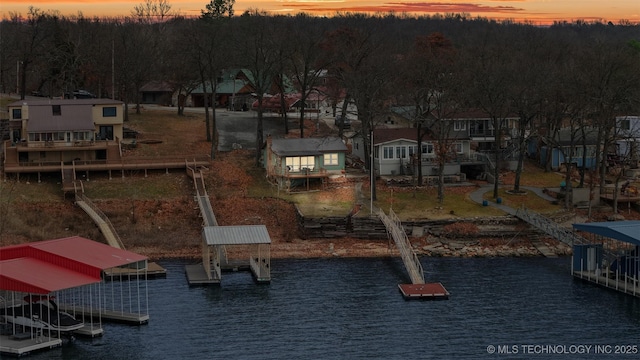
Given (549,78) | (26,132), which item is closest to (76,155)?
(26,132)

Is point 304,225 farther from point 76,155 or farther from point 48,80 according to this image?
point 48,80

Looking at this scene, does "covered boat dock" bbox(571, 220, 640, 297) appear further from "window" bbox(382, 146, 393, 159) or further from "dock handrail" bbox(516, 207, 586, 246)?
"window" bbox(382, 146, 393, 159)

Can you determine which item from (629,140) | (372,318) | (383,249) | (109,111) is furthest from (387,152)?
(372,318)

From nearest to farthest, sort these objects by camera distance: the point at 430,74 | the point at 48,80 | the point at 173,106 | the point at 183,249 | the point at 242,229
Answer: the point at 242,229
the point at 183,249
the point at 430,74
the point at 48,80
the point at 173,106

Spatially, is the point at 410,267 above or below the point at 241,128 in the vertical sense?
below

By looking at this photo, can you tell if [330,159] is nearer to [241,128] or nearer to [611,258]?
[241,128]

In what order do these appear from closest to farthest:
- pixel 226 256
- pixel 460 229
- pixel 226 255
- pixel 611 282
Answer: pixel 611 282 < pixel 226 256 < pixel 226 255 < pixel 460 229

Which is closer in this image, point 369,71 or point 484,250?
point 484,250

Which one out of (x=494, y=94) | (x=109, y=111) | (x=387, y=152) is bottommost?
(x=387, y=152)
